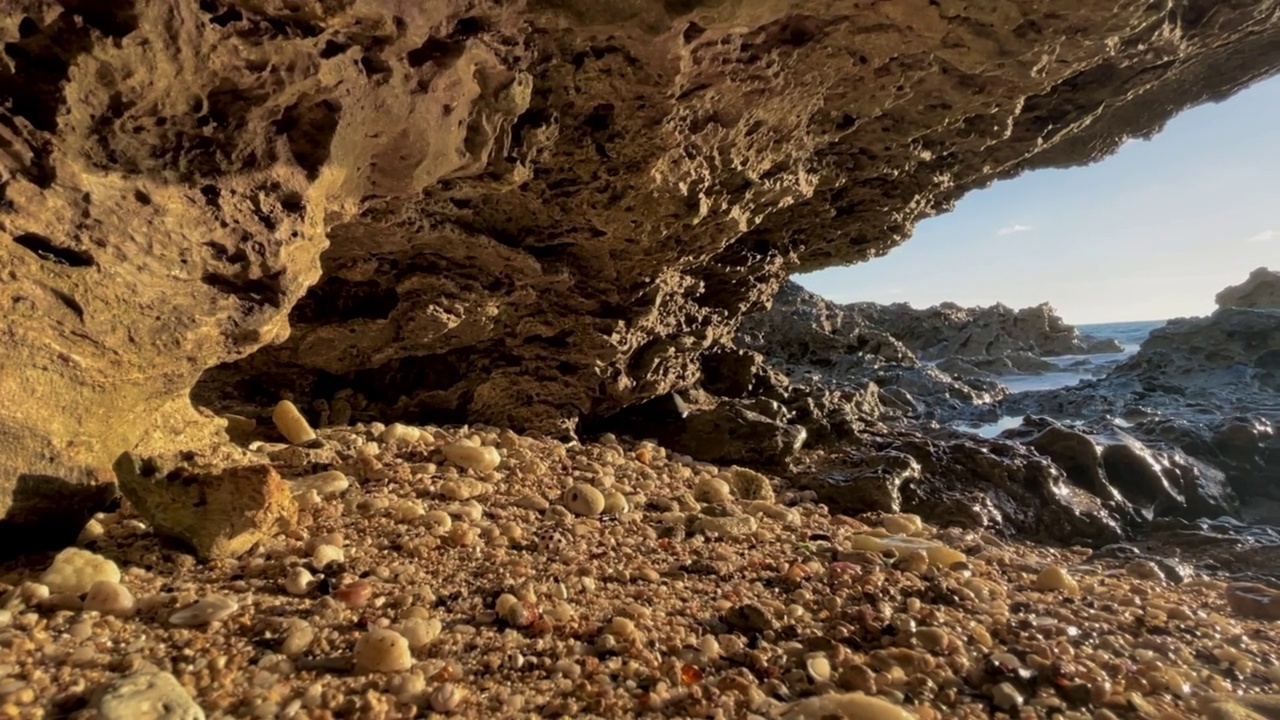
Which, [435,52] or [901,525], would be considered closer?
[435,52]

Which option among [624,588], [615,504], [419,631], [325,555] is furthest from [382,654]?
[615,504]

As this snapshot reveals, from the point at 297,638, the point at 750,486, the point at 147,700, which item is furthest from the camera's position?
the point at 750,486

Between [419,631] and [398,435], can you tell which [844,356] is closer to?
[398,435]

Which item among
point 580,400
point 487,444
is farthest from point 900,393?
point 487,444

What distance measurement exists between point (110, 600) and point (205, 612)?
0.28 metres

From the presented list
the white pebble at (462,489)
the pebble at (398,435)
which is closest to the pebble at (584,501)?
the white pebble at (462,489)

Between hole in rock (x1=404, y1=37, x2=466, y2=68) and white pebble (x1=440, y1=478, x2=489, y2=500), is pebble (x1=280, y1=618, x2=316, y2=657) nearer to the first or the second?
white pebble (x1=440, y1=478, x2=489, y2=500)

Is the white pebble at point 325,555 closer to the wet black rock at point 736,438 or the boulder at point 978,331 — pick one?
the wet black rock at point 736,438

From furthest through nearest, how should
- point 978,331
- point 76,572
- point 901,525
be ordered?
point 978,331 < point 901,525 < point 76,572

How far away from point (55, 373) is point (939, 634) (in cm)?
328

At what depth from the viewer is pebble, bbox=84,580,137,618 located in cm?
213

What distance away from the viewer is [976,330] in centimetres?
1647

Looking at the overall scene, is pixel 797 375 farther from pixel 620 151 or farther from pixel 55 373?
pixel 55 373

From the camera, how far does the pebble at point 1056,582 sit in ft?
11.6
